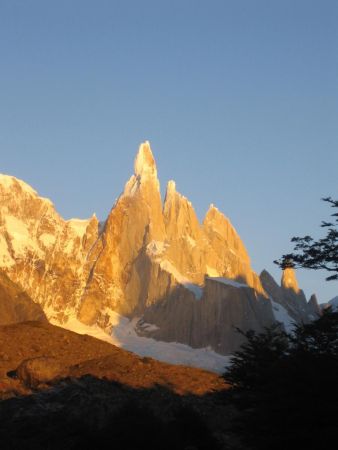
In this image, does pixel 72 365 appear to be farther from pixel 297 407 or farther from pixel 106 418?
pixel 297 407

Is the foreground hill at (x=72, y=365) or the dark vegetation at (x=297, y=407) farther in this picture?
the foreground hill at (x=72, y=365)

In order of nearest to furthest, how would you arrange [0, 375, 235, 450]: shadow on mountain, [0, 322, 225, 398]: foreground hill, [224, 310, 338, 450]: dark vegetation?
1. [224, 310, 338, 450]: dark vegetation
2. [0, 375, 235, 450]: shadow on mountain
3. [0, 322, 225, 398]: foreground hill

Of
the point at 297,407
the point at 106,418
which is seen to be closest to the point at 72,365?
the point at 106,418

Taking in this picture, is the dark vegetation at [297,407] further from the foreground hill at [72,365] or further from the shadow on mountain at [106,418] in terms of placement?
the foreground hill at [72,365]

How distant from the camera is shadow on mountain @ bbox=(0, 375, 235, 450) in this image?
1048 inches

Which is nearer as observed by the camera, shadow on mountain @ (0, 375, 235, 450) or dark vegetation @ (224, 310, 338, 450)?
dark vegetation @ (224, 310, 338, 450)

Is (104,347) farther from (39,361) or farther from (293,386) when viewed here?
(293,386)

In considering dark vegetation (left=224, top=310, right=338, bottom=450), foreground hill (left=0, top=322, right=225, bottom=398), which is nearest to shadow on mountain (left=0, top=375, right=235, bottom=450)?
foreground hill (left=0, top=322, right=225, bottom=398)

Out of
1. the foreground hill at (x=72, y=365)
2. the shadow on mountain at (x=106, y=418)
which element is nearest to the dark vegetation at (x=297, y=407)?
the shadow on mountain at (x=106, y=418)

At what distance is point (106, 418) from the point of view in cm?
3209

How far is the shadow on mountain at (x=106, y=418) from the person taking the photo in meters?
26.6

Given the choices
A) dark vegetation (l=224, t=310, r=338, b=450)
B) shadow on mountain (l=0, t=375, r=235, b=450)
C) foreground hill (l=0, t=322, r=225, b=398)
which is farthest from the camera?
foreground hill (l=0, t=322, r=225, b=398)

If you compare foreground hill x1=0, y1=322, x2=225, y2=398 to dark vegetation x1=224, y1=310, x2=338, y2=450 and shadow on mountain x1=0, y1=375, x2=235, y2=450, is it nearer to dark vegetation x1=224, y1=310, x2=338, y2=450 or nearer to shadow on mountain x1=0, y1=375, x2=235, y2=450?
shadow on mountain x1=0, y1=375, x2=235, y2=450

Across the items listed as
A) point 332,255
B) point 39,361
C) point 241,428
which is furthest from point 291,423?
point 39,361
